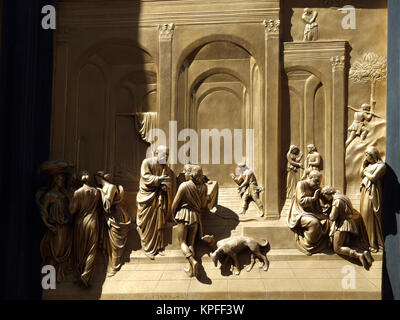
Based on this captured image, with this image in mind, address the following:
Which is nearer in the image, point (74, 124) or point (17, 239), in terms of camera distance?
point (17, 239)

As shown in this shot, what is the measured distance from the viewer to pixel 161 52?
460 inches

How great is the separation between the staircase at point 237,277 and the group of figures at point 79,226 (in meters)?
0.26

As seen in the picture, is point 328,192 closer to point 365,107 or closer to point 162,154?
point 365,107

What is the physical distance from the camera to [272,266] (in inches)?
422

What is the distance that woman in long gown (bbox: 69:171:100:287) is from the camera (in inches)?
431

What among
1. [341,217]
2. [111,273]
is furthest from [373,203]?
[111,273]

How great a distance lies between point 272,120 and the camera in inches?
446

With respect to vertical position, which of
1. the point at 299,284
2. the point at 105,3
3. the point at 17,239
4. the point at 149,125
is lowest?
the point at 299,284

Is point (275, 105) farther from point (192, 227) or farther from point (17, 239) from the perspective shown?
point (17, 239)

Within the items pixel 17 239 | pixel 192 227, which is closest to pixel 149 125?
pixel 192 227

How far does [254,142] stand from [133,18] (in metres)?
3.33

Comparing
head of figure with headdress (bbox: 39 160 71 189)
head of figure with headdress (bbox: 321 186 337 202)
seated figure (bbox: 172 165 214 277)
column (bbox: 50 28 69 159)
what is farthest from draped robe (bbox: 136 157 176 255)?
head of figure with headdress (bbox: 321 186 337 202)

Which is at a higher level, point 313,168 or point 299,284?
point 313,168

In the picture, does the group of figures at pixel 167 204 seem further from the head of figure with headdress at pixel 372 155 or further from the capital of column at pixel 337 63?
the capital of column at pixel 337 63
